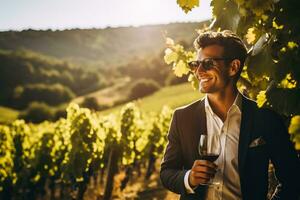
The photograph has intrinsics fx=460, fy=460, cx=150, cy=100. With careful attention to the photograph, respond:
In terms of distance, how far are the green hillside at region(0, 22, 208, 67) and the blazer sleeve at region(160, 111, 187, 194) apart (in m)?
122

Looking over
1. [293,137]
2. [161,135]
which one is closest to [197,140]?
[293,137]

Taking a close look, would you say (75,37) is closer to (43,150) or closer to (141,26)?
(141,26)

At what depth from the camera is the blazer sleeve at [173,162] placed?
3238 millimetres

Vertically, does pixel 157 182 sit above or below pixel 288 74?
below

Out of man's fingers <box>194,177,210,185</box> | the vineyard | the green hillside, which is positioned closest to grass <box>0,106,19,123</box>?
the green hillside

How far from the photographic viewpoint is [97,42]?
142000 mm

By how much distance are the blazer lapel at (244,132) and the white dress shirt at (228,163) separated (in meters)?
0.04

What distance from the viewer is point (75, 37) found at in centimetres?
13662

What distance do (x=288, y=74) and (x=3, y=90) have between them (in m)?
94.7

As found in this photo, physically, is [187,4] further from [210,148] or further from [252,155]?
[252,155]

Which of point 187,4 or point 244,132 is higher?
point 187,4

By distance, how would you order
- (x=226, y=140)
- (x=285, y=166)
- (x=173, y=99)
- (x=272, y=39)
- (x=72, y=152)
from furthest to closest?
(x=173, y=99) → (x=72, y=152) → (x=272, y=39) → (x=226, y=140) → (x=285, y=166)

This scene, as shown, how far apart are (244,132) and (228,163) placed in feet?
0.79

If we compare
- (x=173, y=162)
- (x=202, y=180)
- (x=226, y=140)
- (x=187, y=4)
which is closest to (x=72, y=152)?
(x=187, y=4)
